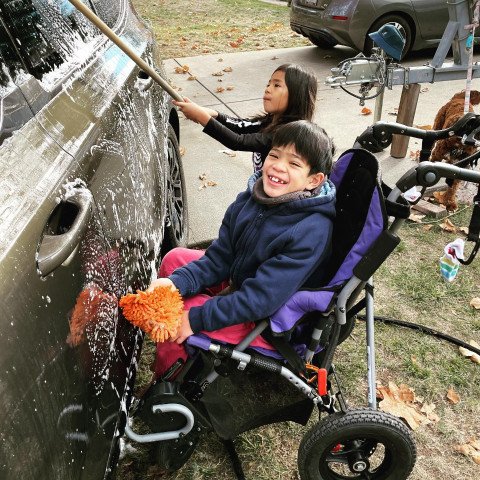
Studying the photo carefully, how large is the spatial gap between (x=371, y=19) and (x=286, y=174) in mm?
6032

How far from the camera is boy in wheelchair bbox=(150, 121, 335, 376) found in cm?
158

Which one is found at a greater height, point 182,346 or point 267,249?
point 267,249

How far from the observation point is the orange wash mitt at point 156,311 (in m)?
1.51

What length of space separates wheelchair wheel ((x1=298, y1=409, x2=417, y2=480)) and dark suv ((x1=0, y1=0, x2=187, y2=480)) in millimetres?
675

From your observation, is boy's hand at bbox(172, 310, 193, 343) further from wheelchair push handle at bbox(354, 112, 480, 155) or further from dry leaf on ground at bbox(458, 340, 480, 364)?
dry leaf on ground at bbox(458, 340, 480, 364)

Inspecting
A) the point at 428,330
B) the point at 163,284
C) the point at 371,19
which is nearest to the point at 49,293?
the point at 163,284

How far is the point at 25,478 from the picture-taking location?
3.16 ft

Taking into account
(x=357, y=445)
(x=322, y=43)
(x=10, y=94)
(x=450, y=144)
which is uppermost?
(x=10, y=94)

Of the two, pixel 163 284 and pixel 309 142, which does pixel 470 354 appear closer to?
pixel 309 142

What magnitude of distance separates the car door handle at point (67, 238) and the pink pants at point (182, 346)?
1.97 feet

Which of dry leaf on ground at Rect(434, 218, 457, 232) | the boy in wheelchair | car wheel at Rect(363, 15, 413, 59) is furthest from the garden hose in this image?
car wheel at Rect(363, 15, 413, 59)

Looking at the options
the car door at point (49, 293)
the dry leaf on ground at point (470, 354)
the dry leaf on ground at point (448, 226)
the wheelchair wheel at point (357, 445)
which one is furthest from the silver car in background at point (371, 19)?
the wheelchair wheel at point (357, 445)

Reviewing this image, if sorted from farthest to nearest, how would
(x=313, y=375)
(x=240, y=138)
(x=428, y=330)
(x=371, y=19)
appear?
(x=371, y=19) → (x=428, y=330) → (x=240, y=138) → (x=313, y=375)

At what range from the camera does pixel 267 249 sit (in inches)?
65.0
